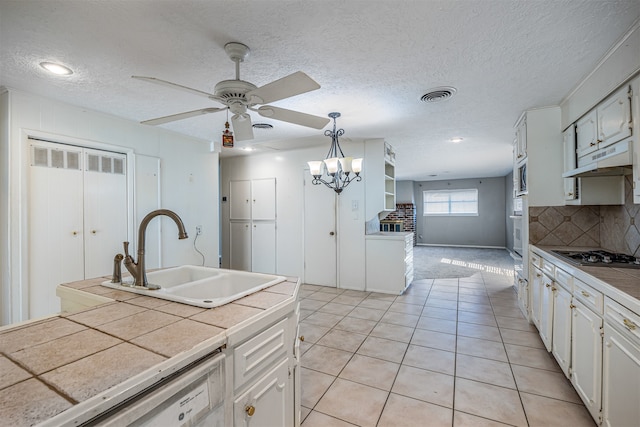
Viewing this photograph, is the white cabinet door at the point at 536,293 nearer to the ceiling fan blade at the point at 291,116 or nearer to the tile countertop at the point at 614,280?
the tile countertop at the point at 614,280

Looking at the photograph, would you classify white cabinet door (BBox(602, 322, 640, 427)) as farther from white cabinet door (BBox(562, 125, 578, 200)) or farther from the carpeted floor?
the carpeted floor

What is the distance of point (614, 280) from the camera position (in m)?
1.56

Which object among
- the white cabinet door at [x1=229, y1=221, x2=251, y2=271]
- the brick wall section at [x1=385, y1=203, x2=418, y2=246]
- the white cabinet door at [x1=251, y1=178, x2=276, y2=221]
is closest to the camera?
the white cabinet door at [x1=251, y1=178, x2=276, y2=221]

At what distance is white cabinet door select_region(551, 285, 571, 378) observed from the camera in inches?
77.6

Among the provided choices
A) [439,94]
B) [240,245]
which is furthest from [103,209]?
[439,94]

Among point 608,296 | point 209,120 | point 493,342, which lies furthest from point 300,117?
point 493,342

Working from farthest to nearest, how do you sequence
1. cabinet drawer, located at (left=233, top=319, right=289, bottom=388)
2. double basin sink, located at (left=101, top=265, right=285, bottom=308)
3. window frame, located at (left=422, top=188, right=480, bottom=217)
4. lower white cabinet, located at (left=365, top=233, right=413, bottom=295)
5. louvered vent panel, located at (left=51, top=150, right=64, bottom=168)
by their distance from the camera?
window frame, located at (left=422, top=188, right=480, bottom=217) < lower white cabinet, located at (left=365, top=233, right=413, bottom=295) < louvered vent panel, located at (left=51, top=150, right=64, bottom=168) < double basin sink, located at (left=101, top=265, right=285, bottom=308) < cabinet drawer, located at (left=233, top=319, right=289, bottom=388)

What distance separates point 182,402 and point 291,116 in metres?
1.77

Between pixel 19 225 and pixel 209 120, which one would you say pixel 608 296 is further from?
pixel 19 225

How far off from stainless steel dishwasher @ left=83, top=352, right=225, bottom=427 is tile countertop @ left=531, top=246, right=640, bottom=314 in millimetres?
1700

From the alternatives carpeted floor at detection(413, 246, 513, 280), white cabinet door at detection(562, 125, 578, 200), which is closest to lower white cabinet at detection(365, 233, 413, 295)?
carpeted floor at detection(413, 246, 513, 280)

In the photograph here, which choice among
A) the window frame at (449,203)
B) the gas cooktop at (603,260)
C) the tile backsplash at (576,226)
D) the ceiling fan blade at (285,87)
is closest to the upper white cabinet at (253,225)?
the ceiling fan blade at (285,87)

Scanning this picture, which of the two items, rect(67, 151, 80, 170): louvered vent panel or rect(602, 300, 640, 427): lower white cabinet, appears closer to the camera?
rect(602, 300, 640, 427): lower white cabinet

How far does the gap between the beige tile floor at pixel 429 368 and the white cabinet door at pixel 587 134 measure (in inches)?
69.3
